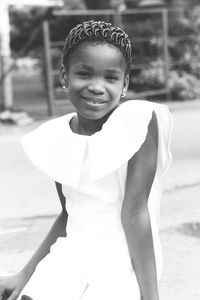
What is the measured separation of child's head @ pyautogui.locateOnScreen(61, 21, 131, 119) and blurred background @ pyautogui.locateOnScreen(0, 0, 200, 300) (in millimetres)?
1497

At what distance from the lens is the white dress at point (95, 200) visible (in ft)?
7.45

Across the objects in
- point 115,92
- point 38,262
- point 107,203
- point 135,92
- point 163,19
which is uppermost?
point 115,92

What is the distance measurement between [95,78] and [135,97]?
11.0 m

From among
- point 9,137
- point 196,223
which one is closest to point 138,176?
point 196,223

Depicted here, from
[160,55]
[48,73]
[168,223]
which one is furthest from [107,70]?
[160,55]

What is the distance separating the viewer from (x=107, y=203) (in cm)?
236

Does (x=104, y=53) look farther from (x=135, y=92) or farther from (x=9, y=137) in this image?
(x=135, y=92)

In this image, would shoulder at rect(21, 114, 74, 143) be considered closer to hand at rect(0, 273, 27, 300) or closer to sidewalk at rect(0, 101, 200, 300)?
hand at rect(0, 273, 27, 300)

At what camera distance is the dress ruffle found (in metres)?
2.28

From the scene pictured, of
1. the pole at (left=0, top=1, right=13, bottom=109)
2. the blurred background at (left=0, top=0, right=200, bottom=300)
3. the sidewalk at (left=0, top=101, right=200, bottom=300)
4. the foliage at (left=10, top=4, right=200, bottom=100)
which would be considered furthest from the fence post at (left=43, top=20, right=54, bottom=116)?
the sidewalk at (left=0, top=101, right=200, bottom=300)

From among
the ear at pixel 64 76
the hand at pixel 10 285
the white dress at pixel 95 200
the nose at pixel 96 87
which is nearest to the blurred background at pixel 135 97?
the hand at pixel 10 285

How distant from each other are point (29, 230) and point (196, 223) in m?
1.16

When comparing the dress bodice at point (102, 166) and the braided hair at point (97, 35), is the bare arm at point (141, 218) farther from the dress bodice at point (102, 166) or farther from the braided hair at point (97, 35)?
the braided hair at point (97, 35)

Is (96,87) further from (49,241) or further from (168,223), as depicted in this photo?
(168,223)
